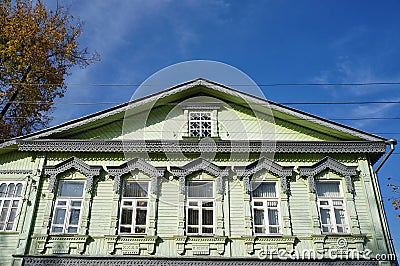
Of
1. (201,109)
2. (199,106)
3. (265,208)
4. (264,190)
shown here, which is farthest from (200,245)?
(199,106)

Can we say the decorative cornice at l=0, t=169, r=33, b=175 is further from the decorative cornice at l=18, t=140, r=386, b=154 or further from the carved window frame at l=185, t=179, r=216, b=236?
the carved window frame at l=185, t=179, r=216, b=236

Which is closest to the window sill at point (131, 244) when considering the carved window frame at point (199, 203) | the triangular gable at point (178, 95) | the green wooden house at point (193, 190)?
the green wooden house at point (193, 190)

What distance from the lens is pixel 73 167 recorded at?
12.6 metres

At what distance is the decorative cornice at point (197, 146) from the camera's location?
500 inches

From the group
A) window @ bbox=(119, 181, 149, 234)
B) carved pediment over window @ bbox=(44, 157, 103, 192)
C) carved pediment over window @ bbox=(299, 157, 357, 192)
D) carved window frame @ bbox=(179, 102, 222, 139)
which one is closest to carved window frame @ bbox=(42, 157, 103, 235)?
carved pediment over window @ bbox=(44, 157, 103, 192)

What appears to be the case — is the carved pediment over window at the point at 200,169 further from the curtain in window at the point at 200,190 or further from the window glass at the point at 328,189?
the window glass at the point at 328,189

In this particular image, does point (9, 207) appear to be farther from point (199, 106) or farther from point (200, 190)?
point (199, 106)

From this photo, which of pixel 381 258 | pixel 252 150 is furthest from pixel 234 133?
pixel 381 258

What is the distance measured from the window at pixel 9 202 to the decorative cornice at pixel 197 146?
1.33m

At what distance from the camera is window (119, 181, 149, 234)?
11.8 metres

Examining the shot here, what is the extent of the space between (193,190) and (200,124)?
105 inches

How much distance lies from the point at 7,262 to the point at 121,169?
4450 mm

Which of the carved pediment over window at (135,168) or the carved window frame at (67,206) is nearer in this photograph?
the carved window frame at (67,206)

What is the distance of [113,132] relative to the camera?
44.3 ft
